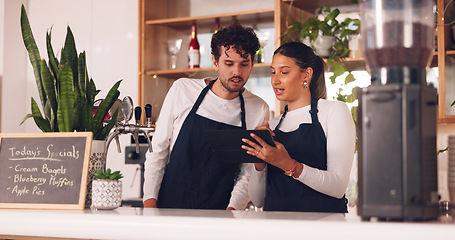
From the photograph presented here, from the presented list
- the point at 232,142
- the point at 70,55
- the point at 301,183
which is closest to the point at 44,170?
the point at 70,55

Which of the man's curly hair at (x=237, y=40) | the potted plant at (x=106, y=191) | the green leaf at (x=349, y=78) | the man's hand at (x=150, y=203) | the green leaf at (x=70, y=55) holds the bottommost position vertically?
the man's hand at (x=150, y=203)

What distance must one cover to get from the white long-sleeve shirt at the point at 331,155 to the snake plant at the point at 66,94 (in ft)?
1.84

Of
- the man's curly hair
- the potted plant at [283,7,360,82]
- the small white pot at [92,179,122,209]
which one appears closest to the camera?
the small white pot at [92,179,122,209]

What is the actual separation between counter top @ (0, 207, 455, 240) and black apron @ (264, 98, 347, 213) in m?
0.59

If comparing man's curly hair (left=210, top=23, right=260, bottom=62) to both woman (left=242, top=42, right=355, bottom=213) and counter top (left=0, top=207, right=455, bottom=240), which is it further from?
counter top (left=0, top=207, right=455, bottom=240)

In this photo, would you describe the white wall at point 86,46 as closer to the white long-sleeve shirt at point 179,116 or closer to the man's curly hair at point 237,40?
the white long-sleeve shirt at point 179,116

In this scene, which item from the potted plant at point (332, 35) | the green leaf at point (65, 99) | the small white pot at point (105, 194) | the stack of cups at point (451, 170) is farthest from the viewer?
the potted plant at point (332, 35)

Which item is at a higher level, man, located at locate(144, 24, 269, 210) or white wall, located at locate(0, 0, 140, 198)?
white wall, located at locate(0, 0, 140, 198)

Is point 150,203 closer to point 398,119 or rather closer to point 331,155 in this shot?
point 331,155

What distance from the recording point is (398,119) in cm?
107

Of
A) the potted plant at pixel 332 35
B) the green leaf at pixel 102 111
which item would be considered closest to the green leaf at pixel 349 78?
the potted plant at pixel 332 35

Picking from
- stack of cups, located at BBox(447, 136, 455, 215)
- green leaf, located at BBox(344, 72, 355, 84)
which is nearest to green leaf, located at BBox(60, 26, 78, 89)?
stack of cups, located at BBox(447, 136, 455, 215)

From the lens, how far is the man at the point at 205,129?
212cm

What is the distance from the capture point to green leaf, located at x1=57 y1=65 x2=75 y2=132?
1.57 metres
